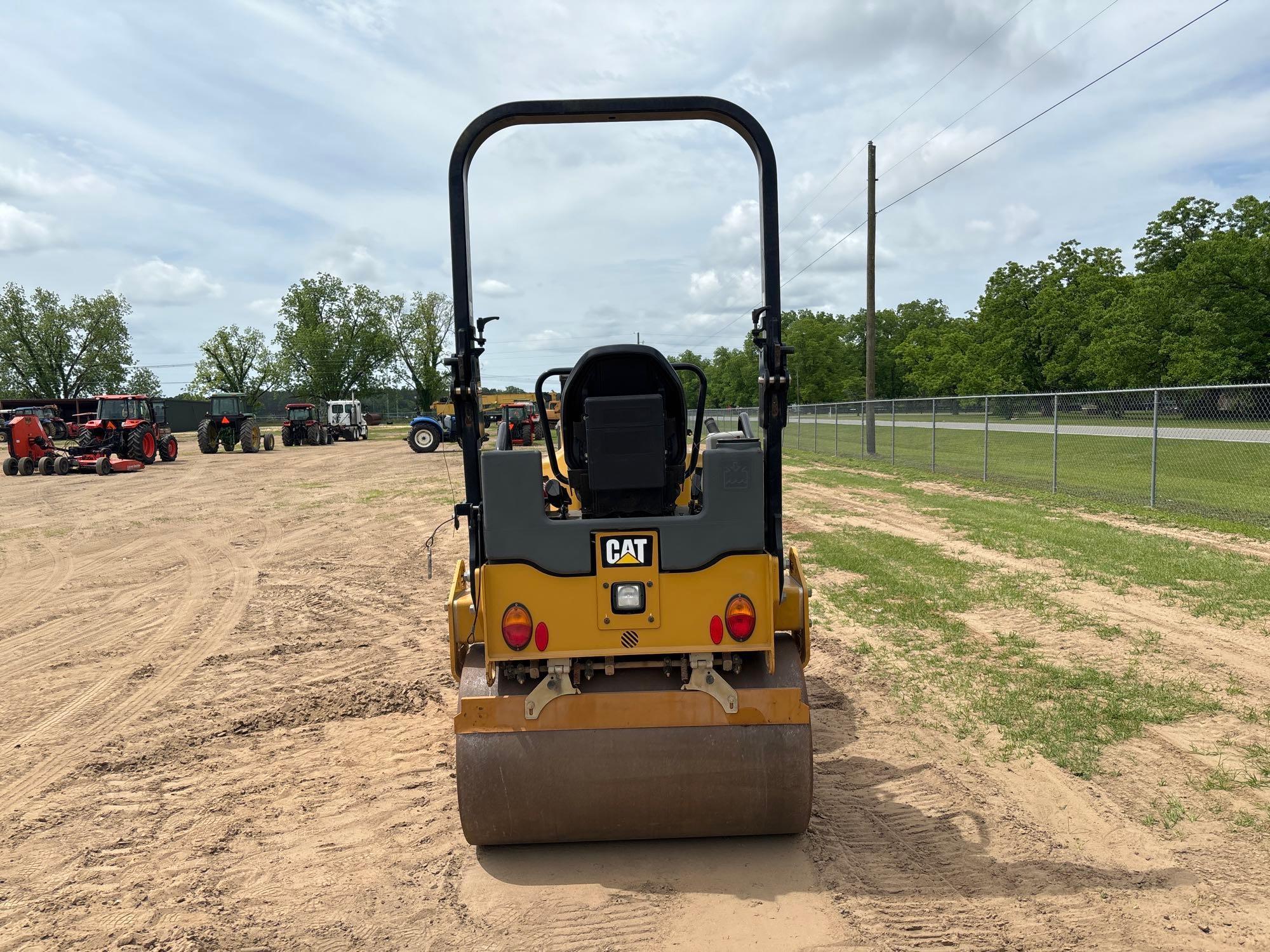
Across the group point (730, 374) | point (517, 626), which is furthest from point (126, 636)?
point (730, 374)

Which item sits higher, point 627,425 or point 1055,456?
point 627,425

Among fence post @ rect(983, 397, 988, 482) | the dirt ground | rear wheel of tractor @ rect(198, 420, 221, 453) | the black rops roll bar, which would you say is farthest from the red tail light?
rear wheel of tractor @ rect(198, 420, 221, 453)

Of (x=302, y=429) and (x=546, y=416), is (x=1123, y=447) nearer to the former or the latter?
(x=546, y=416)

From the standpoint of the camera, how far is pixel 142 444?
25781 mm

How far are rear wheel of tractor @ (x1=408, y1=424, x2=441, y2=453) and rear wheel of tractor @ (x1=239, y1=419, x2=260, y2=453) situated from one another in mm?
6922

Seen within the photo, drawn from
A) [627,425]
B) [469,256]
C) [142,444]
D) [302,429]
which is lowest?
[302,429]

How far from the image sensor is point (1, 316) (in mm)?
68562

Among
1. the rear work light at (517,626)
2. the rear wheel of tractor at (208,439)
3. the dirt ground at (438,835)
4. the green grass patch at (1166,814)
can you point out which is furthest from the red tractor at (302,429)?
the green grass patch at (1166,814)

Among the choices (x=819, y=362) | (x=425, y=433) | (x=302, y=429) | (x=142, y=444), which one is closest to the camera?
(x=142, y=444)

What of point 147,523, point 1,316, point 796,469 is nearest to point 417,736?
point 147,523

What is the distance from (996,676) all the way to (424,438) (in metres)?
30.3

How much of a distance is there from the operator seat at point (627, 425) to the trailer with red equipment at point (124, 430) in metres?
24.9

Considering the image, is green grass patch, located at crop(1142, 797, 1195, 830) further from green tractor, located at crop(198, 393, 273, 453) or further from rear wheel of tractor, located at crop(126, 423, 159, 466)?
green tractor, located at crop(198, 393, 273, 453)

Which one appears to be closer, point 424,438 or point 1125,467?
point 1125,467
